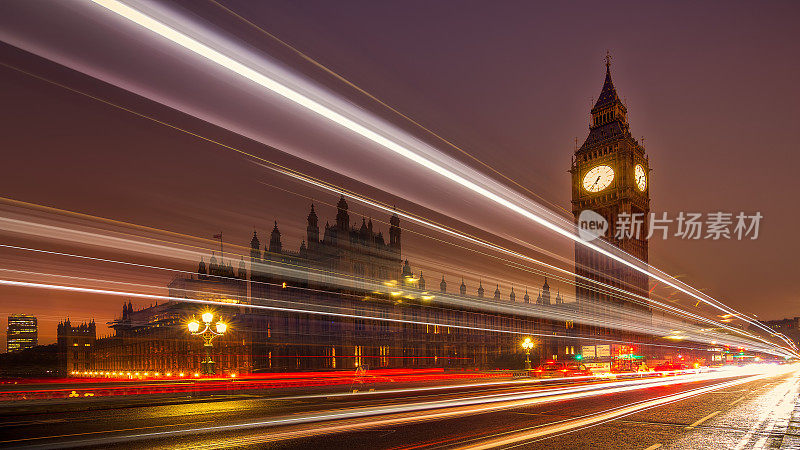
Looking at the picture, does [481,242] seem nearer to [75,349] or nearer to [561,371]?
[561,371]

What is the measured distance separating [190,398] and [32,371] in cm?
3314

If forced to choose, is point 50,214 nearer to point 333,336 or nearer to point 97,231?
point 97,231

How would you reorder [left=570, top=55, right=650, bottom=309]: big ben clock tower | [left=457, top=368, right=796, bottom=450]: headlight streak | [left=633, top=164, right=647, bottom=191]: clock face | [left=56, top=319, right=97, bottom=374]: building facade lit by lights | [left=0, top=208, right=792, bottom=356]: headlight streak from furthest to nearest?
[left=633, top=164, right=647, bottom=191]: clock face, [left=570, top=55, right=650, bottom=309]: big ben clock tower, [left=56, top=319, right=97, bottom=374]: building facade lit by lights, [left=0, top=208, right=792, bottom=356]: headlight streak, [left=457, top=368, right=796, bottom=450]: headlight streak

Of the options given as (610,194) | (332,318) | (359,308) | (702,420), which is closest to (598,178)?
(610,194)

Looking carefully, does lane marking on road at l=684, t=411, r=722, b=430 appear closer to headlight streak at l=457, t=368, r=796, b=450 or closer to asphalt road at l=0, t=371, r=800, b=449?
asphalt road at l=0, t=371, r=800, b=449

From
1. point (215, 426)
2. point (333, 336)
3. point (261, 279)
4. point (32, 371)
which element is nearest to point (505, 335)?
point (333, 336)

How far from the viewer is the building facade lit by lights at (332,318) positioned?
2185 inches

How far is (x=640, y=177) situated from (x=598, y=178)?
6787 mm

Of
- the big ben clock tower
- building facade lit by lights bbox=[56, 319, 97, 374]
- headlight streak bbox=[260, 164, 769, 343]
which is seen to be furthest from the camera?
the big ben clock tower

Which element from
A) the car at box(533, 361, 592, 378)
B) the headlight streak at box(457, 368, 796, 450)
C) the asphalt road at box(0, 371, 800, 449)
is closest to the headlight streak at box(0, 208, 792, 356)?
the car at box(533, 361, 592, 378)

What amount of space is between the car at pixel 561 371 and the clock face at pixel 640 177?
53.5 metres

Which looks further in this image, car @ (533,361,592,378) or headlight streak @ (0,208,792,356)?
car @ (533,361,592,378)

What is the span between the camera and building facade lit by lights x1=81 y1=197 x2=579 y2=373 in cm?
5550

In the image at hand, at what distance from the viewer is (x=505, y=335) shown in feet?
257
